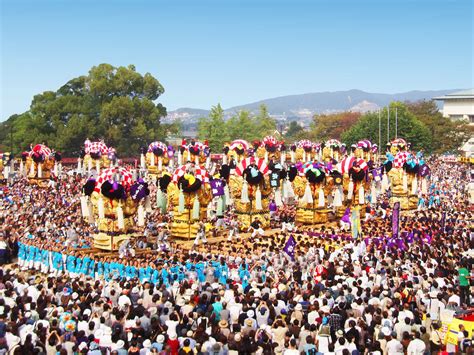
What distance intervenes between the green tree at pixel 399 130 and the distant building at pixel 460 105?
85.5ft

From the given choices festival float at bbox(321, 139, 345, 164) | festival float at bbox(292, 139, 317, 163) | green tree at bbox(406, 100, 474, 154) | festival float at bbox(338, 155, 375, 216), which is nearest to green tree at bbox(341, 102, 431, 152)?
green tree at bbox(406, 100, 474, 154)

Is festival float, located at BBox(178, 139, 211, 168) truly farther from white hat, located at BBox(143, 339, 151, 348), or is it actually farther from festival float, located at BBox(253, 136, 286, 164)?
white hat, located at BBox(143, 339, 151, 348)

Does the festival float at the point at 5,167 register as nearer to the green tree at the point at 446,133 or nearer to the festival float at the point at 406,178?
the festival float at the point at 406,178

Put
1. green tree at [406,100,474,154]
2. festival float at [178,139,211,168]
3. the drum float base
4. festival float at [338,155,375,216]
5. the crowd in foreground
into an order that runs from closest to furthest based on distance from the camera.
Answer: the crowd in foreground
the drum float base
festival float at [338,155,375,216]
festival float at [178,139,211,168]
green tree at [406,100,474,154]

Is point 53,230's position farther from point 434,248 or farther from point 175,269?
point 434,248

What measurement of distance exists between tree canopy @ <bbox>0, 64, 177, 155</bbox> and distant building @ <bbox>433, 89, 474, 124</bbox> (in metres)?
51.8

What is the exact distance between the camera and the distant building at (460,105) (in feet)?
331

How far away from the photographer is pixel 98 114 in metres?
68.1

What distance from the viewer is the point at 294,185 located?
2923 cm

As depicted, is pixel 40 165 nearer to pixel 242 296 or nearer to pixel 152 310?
pixel 242 296

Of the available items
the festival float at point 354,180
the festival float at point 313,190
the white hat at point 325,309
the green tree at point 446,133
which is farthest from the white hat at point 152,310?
the green tree at point 446,133

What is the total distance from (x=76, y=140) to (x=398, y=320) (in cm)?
5570

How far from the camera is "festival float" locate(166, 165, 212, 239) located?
25.3 metres

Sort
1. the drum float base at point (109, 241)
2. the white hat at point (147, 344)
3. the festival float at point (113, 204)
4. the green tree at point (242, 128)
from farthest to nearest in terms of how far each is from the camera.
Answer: the green tree at point (242, 128) → the drum float base at point (109, 241) → the festival float at point (113, 204) → the white hat at point (147, 344)
